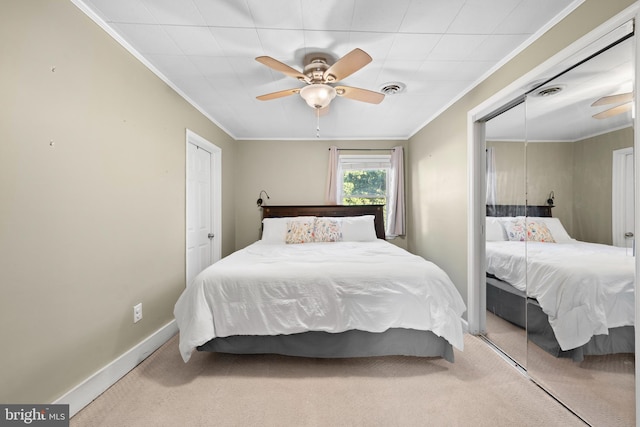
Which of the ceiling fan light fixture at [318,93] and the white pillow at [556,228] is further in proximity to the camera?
the ceiling fan light fixture at [318,93]

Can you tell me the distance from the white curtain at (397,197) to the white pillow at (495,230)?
1780 mm

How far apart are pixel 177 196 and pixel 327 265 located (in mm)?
1634

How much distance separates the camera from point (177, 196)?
8.43 ft

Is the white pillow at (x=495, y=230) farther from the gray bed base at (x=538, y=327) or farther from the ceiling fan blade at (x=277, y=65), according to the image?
the ceiling fan blade at (x=277, y=65)

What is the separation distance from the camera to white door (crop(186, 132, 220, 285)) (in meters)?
2.99

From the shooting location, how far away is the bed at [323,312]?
1865mm

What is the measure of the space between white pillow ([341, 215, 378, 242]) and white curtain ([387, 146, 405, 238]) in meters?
0.69

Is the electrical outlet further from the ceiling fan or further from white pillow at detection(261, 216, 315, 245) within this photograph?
the ceiling fan

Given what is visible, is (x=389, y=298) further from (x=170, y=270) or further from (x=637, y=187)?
(x=170, y=270)

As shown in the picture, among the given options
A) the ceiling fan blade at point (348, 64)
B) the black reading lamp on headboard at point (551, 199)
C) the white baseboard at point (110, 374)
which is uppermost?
the ceiling fan blade at point (348, 64)

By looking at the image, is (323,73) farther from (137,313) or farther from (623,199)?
(137,313)

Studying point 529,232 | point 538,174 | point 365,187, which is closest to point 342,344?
point 529,232

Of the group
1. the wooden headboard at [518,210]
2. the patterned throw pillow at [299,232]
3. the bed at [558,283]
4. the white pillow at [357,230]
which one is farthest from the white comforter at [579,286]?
the patterned throw pillow at [299,232]

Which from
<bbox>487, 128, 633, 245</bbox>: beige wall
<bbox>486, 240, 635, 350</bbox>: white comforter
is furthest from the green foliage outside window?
<bbox>486, 240, 635, 350</bbox>: white comforter
